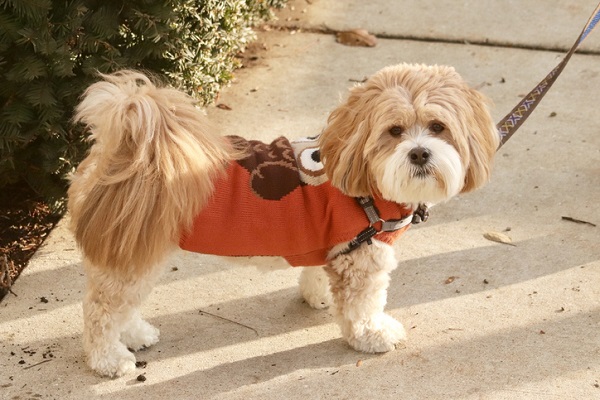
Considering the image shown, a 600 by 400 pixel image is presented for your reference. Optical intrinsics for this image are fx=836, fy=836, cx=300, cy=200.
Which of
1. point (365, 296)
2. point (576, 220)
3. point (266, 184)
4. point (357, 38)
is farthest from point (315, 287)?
point (357, 38)

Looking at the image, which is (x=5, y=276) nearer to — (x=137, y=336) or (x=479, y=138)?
(x=137, y=336)

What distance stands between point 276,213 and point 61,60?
4.85 feet

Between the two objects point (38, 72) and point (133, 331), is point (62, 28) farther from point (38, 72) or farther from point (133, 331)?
point (133, 331)

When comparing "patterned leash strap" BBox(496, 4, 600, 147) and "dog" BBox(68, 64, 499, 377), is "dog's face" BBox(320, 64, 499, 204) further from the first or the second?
"patterned leash strap" BBox(496, 4, 600, 147)

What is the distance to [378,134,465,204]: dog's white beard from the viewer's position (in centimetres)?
335

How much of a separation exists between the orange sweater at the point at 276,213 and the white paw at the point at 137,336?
0.59 meters

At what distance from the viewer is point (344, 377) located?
3877 mm

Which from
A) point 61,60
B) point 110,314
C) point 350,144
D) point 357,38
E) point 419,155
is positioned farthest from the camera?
point 357,38

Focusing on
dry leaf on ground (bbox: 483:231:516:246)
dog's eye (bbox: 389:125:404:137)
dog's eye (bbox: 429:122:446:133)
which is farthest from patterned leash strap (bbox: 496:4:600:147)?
dry leaf on ground (bbox: 483:231:516:246)

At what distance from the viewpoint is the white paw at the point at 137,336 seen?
13.3 ft

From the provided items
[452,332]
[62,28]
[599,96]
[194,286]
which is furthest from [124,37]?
[599,96]

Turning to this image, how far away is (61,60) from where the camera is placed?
427 cm

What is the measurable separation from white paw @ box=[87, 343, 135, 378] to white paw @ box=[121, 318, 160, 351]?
0.14 m

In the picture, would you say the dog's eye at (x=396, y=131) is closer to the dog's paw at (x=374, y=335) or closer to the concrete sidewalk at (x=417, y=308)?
the dog's paw at (x=374, y=335)
